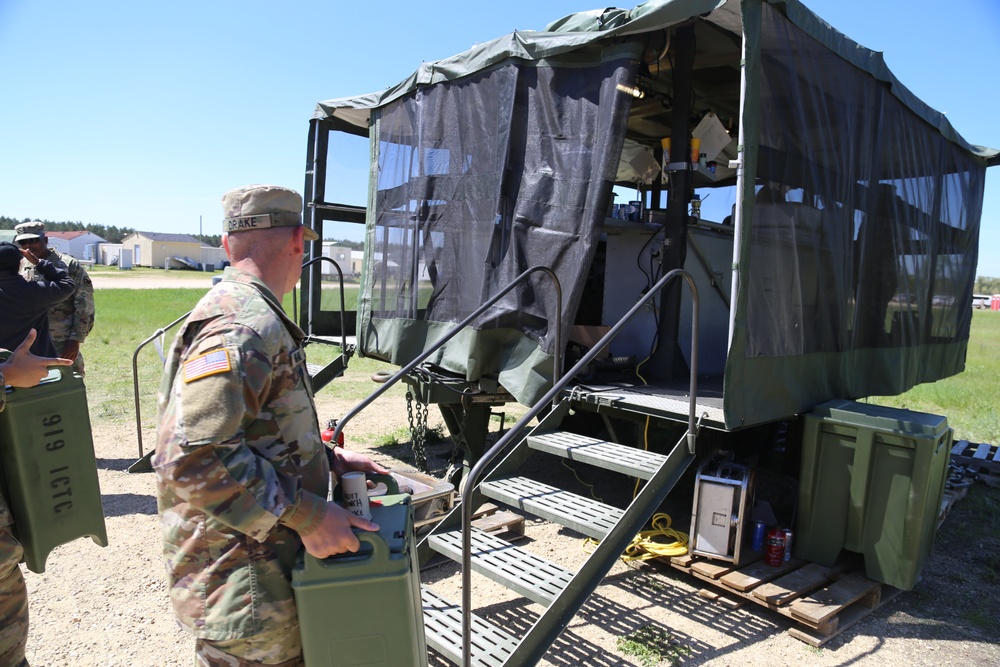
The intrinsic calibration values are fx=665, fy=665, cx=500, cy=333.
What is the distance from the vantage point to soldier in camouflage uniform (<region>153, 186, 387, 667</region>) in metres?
1.54

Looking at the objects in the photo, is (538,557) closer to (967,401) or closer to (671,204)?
(671,204)

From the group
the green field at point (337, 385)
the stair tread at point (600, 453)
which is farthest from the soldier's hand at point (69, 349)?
the stair tread at point (600, 453)

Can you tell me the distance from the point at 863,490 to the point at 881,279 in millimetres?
2279

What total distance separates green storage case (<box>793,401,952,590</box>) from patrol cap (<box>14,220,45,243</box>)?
539 cm

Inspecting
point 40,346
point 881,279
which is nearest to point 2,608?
point 40,346

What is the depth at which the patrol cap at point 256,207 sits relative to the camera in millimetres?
1789

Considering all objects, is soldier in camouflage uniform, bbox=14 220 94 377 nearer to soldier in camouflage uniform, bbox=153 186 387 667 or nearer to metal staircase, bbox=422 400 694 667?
metal staircase, bbox=422 400 694 667

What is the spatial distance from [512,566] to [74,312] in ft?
14.3

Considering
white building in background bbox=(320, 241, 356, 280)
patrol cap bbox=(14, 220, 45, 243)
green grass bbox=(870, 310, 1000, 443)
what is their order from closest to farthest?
patrol cap bbox=(14, 220, 45, 243) → white building in background bbox=(320, 241, 356, 280) → green grass bbox=(870, 310, 1000, 443)

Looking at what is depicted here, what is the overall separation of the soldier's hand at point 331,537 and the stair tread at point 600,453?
6.68 ft

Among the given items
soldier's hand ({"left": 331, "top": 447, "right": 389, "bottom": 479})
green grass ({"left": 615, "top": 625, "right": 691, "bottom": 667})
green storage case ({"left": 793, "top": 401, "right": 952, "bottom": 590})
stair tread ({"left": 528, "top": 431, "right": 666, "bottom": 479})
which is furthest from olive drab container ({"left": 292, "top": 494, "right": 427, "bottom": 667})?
green storage case ({"left": 793, "top": 401, "right": 952, "bottom": 590})

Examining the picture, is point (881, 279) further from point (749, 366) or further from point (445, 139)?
point (445, 139)

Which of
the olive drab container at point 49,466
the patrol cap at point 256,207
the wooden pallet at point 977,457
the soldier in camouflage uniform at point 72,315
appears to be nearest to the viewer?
the patrol cap at point 256,207

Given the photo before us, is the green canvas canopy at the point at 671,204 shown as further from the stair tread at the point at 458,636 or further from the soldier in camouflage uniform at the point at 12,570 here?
the soldier in camouflage uniform at the point at 12,570
